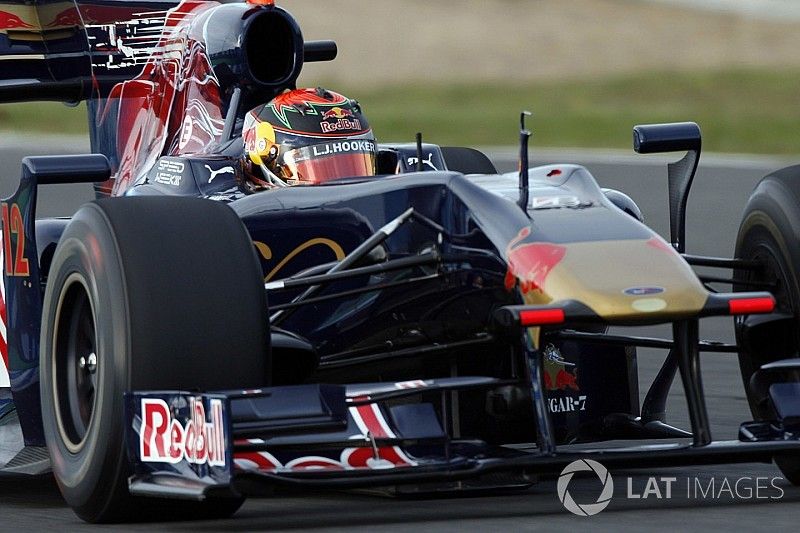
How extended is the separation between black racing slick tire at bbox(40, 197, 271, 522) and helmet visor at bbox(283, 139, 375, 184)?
3.70 ft

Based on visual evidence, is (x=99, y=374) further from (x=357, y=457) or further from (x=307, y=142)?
(x=307, y=142)

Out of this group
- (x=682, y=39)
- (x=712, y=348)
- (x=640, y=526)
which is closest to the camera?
(x=640, y=526)

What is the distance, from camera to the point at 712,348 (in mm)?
6164

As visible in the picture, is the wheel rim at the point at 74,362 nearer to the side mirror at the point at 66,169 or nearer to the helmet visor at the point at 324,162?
the side mirror at the point at 66,169

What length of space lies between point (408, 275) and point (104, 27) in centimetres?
296

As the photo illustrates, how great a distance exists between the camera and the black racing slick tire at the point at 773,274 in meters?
6.04

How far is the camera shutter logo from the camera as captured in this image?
5.19 meters

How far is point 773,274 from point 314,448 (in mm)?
1874

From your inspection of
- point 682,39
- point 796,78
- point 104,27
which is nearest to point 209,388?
point 104,27

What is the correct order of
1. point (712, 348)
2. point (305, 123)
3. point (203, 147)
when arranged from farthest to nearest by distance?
1. point (203, 147)
2. point (305, 123)
3. point (712, 348)

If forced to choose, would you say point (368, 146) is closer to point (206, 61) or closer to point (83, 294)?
point (206, 61)

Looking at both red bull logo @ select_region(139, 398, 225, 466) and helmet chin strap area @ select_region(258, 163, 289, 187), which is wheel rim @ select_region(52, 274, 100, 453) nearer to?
red bull logo @ select_region(139, 398, 225, 466)

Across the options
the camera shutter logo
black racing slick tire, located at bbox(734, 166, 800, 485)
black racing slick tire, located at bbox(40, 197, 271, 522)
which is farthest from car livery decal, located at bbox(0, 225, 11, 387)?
black racing slick tire, located at bbox(734, 166, 800, 485)

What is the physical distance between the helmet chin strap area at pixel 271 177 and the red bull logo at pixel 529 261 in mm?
1406
